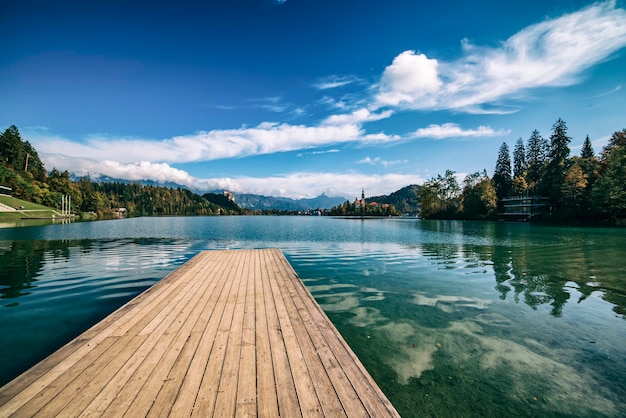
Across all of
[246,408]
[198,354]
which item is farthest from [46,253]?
[246,408]

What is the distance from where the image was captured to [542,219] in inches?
2965

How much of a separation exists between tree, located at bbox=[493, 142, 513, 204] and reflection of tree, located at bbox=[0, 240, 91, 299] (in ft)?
375

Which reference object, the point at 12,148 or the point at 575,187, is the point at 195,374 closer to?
the point at 575,187

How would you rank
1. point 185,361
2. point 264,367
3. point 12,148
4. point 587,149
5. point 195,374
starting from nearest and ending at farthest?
point 195,374 → point 264,367 → point 185,361 → point 587,149 → point 12,148

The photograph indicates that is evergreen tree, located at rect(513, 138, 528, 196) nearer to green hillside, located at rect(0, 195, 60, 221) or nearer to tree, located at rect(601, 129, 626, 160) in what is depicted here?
tree, located at rect(601, 129, 626, 160)

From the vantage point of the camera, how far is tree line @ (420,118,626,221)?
55.5 m

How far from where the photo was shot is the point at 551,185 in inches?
3105

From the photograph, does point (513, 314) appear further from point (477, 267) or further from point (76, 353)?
point (76, 353)

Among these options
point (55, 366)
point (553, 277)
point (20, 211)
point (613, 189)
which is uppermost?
point (613, 189)

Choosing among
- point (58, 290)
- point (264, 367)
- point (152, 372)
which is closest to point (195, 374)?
point (152, 372)

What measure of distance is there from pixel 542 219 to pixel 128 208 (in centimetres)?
20103

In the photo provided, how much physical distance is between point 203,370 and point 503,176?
393ft

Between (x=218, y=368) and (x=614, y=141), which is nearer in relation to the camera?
(x=218, y=368)

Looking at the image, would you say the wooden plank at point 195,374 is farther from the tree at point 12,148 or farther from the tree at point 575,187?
the tree at point 12,148
